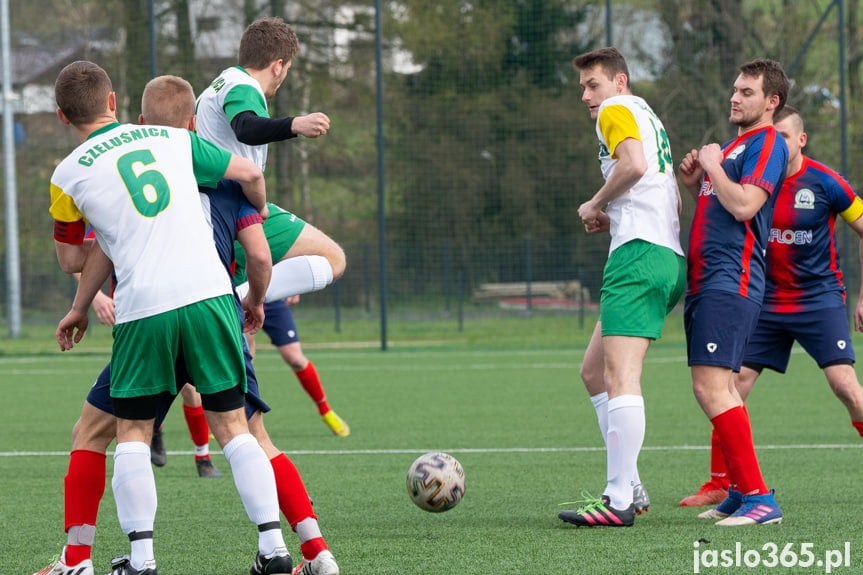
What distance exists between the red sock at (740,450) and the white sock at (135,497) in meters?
2.31

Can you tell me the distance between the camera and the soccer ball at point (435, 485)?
4.50 metres

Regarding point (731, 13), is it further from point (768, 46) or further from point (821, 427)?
point (821, 427)

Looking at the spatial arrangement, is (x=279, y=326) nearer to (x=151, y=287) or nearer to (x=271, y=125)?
(x=271, y=125)

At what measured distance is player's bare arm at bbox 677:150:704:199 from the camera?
468cm

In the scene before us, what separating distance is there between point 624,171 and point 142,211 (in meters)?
2.03

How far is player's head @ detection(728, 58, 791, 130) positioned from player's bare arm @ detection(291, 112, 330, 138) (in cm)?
183

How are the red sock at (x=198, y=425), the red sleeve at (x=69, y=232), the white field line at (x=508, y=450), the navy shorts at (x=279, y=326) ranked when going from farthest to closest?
the navy shorts at (x=279, y=326)
the white field line at (x=508, y=450)
the red sock at (x=198, y=425)
the red sleeve at (x=69, y=232)

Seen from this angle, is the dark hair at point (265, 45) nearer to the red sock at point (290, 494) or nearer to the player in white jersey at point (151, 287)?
the player in white jersey at point (151, 287)

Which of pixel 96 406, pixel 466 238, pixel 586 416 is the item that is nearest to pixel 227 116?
pixel 96 406

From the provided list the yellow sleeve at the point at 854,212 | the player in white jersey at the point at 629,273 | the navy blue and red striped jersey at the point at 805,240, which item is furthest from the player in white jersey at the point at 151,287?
the yellow sleeve at the point at 854,212

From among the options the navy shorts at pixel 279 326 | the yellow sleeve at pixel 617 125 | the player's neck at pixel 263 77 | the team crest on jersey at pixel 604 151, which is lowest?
the navy shorts at pixel 279 326

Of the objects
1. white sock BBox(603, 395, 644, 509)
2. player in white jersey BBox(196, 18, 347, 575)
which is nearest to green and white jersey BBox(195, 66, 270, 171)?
player in white jersey BBox(196, 18, 347, 575)

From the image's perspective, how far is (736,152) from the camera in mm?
4598

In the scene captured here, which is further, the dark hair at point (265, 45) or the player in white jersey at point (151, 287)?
the dark hair at point (265, 45)
